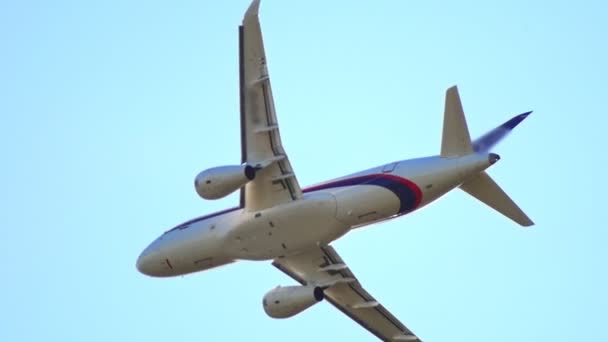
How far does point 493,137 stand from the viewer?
54688 mm

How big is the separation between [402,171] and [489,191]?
3573mm

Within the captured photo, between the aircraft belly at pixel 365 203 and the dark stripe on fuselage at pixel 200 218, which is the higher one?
the dark stripe on fuselage at pixel 200 218

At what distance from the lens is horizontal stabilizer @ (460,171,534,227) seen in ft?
185

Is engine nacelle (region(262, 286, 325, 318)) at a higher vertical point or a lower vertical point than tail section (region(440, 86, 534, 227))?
lower

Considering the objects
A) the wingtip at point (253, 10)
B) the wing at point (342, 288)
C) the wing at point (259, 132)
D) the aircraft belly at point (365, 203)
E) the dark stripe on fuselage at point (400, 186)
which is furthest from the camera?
the wing at point (342, 288)

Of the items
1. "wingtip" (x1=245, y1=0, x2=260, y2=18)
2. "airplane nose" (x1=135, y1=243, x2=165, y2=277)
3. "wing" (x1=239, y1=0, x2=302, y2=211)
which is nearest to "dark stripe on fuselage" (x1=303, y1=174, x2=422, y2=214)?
"wing" (x1=239, y1=0, x2=302, y2=211)

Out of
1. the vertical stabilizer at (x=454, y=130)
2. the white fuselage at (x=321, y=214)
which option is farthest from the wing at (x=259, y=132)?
the vertical stabilizer at (x=454, y=130)

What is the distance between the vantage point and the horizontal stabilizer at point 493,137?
54438mm

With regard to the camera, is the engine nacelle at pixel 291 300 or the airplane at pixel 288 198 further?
the engine nacelle at pixel 291 300

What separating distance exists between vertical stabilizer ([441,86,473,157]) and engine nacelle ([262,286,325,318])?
343 inches

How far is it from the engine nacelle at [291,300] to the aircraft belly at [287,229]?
1.83 m

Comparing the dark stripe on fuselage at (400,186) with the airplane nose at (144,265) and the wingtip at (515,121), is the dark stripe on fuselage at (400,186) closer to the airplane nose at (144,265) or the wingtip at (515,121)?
the wingtip at (515,121)

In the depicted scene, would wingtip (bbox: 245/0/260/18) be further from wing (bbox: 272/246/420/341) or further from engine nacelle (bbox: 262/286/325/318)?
engine nacelle (bbox: 262/286/325/318)

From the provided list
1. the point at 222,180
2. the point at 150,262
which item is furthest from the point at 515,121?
the point at 150,262
